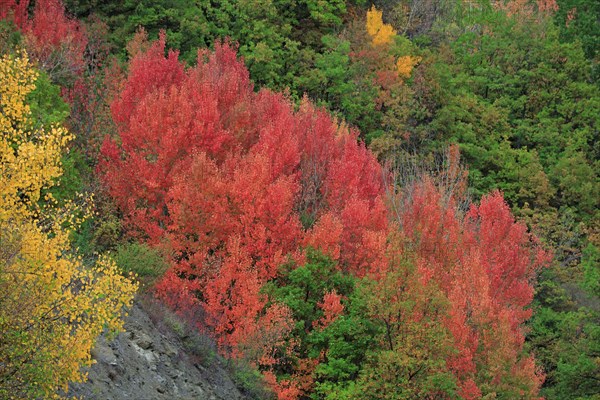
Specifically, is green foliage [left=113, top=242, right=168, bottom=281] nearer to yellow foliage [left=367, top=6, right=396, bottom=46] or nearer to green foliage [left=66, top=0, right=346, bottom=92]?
green foliage [left=66, top=0, right=346, bottom=92]

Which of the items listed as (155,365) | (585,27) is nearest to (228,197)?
(155,365)

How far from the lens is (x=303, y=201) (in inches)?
1880

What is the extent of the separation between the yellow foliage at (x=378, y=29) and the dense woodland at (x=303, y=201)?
22 centimetres

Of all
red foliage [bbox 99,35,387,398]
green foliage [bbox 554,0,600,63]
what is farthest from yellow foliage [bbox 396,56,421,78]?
red foliage [bbox 99,35,387,398]

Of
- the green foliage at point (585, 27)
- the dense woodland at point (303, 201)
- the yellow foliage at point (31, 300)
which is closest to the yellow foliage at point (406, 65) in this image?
the dense woodland at point (303, 201)

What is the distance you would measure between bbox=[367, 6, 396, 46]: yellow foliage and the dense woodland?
0.71 feet

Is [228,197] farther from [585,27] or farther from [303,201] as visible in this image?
[585,27]

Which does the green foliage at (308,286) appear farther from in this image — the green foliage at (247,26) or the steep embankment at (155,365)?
the green foliage at (247,26)

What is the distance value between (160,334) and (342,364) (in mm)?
8727

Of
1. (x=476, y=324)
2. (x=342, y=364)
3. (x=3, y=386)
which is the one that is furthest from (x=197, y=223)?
(x=3, y=386)

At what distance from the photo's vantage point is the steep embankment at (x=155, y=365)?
2614 centimetres

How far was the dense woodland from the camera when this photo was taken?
33.1 m

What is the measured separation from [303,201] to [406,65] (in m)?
23.8

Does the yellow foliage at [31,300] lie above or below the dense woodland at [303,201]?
above
